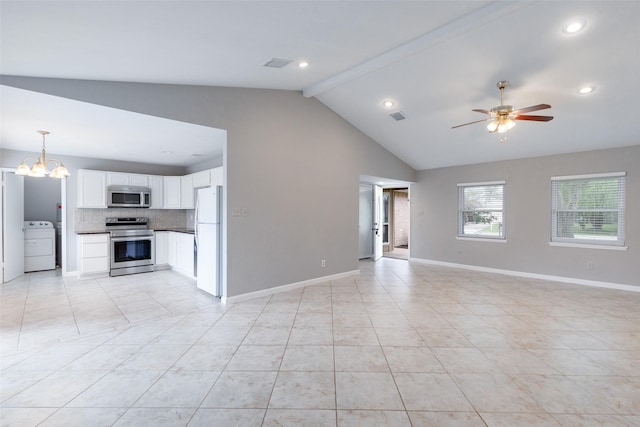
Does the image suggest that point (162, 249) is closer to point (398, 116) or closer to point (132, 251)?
point (132, 251)

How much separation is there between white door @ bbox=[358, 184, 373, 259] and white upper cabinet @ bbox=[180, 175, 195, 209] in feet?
13.3

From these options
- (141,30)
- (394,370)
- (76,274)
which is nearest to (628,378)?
(394,370)

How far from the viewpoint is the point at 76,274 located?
5.69m

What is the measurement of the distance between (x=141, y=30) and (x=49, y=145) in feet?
13.4

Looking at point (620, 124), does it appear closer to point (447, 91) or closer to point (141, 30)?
point (447, 91)

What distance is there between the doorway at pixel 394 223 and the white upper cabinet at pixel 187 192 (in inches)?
203

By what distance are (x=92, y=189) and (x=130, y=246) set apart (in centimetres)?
132

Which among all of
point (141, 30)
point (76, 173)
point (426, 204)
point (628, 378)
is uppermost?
point (141, 30)

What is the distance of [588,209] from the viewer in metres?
5.26

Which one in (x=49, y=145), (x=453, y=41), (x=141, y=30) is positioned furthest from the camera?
(x=49, y=145)

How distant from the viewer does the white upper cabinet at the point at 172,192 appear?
6.46 meters

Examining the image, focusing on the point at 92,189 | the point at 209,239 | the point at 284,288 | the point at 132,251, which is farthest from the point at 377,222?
the point at 92,189

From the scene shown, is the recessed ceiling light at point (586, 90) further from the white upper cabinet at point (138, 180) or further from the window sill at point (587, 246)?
the white upper cabinet at point (138, 180)

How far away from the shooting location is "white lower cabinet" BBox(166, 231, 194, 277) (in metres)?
5.45
